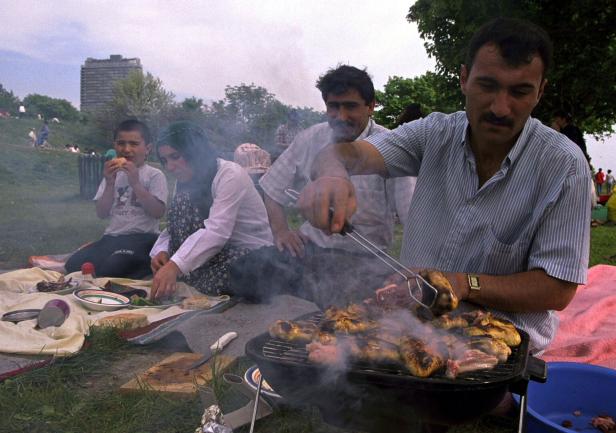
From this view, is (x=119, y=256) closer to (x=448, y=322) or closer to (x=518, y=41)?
(x=448, y=322)

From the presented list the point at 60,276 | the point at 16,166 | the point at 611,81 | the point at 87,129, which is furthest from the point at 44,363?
the point at 611,81

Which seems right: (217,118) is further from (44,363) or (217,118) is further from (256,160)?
(44,363)

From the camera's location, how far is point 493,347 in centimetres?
165

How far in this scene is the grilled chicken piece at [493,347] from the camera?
164cm

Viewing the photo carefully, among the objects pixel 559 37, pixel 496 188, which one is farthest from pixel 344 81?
pixel 559 37

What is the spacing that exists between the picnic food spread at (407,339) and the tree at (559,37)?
8.81 meters

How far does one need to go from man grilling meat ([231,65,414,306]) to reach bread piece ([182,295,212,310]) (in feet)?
2.05

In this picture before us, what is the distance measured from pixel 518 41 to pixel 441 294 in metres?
1.05

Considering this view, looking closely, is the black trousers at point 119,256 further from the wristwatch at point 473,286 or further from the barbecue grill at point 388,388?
the wristwatch at point 473,286

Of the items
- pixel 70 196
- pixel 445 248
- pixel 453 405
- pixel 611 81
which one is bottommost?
pixel 70 196

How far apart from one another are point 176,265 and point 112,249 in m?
1.43

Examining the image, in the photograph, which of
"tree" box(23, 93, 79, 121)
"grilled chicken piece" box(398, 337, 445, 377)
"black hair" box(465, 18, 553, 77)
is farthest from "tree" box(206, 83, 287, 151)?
"tree" box(23, 93, 79, 121)

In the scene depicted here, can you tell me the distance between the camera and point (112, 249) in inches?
207

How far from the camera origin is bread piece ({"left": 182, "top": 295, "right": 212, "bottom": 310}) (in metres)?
4.21
